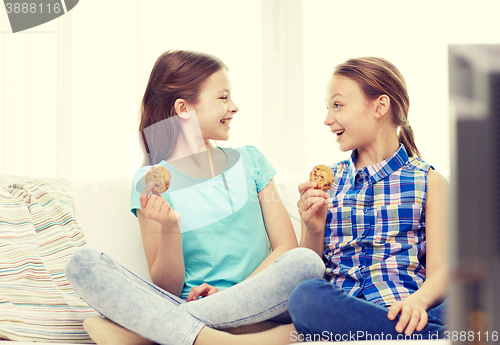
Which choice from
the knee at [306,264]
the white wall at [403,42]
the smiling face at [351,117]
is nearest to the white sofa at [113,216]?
the smiling face at [351,117]

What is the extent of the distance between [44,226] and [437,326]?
0.93 metres

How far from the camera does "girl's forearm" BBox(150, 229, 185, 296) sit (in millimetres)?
1013

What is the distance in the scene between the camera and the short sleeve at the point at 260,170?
121 centimetres

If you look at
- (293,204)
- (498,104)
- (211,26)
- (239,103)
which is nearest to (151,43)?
(211,26)

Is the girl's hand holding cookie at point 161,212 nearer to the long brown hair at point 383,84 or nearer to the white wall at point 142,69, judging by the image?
the long brown hair at point 383,84

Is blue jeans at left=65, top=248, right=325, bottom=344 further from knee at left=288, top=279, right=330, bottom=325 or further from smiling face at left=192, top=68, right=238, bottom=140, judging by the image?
smiling face at left=192, top=68, right=238, bottom=140

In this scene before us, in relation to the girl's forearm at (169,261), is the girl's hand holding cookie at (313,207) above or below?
above

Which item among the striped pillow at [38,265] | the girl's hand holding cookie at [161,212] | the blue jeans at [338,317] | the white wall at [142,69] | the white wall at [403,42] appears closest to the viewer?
the blue jeans at [338,317]

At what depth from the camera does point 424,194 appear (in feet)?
3.32

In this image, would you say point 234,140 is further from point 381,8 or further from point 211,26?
point 381,8

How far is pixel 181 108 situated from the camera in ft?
4.02

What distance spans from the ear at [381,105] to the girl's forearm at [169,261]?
61 cm

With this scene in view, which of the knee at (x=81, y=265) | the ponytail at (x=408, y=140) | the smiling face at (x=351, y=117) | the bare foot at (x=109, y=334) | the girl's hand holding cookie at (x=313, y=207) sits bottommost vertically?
the bare foot at (x=109, y=334)

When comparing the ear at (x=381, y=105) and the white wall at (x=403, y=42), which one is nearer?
the ear at (x=381, y=105)
